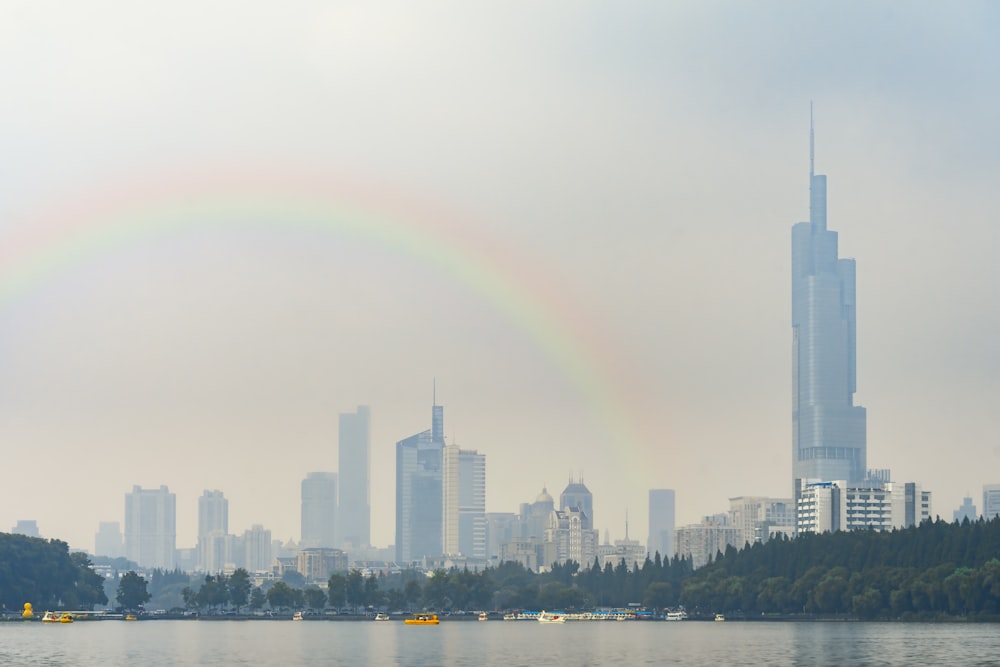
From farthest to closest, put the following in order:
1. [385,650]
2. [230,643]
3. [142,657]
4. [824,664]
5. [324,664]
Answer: [230,643], [385,650], [142,657], [324,664], [824,664]

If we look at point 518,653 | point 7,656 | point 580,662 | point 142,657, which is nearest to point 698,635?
point 518,653

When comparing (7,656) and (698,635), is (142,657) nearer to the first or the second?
(7,656)

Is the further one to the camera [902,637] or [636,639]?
[636,639]

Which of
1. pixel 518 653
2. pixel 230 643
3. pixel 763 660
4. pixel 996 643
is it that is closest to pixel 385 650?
pixel 518 653

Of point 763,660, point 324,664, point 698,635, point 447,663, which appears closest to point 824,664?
point 763,660

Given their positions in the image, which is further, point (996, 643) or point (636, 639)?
point (636, 639)

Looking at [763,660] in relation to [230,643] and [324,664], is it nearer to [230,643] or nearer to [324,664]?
[324,664]

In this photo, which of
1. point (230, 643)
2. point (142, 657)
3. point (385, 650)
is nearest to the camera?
point (142, 657)

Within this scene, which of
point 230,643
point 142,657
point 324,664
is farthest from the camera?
point 230,643
